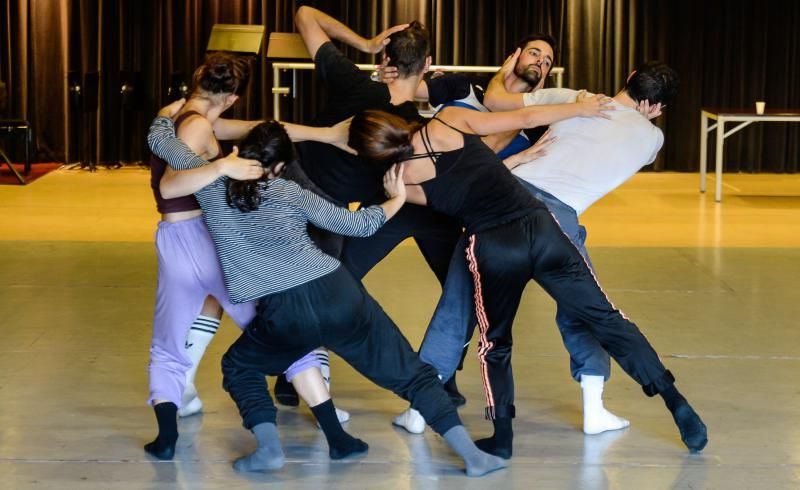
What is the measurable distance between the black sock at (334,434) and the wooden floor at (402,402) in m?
0.05

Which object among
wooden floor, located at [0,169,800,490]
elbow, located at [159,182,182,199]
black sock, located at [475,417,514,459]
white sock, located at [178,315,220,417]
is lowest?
wooden floor, located at [0,169,800,490]

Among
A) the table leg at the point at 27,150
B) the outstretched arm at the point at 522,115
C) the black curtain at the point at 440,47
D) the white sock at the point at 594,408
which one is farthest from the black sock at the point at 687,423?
the black curtain at the point at 440,47

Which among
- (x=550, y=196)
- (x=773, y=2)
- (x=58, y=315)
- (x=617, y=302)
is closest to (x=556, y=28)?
(x=773, y=2)

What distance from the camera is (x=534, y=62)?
4.21m

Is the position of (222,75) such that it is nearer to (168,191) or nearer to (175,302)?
Result: (168,191)

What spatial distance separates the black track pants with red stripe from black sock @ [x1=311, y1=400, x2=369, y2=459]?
1.37ft

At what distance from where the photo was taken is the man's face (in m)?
4.19

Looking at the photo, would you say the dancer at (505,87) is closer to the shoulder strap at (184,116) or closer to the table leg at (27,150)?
the shoulder strap at (184,116)

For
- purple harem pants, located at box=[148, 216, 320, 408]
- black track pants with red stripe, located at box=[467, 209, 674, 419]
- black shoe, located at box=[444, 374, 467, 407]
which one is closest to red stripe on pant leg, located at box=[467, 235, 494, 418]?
black track pants with red stripe, located at box=[467, 209, 674, 419]

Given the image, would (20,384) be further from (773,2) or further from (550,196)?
(773,2)

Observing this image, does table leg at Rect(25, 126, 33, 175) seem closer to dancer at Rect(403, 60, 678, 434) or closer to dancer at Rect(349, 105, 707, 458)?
dancer at Rect(403, 60, 678, 434)

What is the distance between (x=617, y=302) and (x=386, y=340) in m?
2.66

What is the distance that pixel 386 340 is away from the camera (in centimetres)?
349

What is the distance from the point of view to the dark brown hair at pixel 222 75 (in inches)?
144
